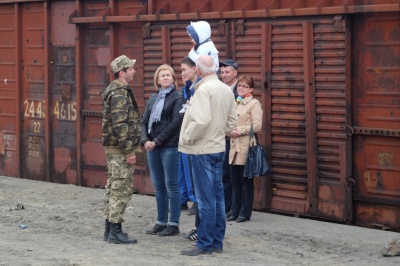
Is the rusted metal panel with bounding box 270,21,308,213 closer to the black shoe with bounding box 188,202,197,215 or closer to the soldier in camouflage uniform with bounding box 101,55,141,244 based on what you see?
the black shoe with bounding box 188,202,197,215

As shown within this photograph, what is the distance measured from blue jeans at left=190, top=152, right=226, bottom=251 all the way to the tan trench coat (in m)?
1.69

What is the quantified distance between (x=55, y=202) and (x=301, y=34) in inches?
162

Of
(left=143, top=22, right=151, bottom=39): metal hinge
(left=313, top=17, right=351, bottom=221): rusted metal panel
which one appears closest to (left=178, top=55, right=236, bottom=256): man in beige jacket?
(left=313, top=17, right=351, bottom=221): rusted metal panel

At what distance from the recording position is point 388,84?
36.7ft

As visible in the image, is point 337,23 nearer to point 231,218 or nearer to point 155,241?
point 231,218

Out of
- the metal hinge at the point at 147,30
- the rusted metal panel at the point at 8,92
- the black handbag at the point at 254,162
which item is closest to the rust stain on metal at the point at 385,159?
the black handbag at the point at 254,162

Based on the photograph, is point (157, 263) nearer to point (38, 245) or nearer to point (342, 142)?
point (38, 245)

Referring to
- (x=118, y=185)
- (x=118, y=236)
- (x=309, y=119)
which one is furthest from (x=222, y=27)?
(x=118, y=236)

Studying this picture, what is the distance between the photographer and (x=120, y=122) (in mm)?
10078

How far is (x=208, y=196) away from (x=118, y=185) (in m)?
1.03

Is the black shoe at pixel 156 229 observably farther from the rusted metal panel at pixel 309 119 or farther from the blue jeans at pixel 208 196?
the rusted metal panel at pixel 309 119

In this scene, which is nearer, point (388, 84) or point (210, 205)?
point (210, 205)

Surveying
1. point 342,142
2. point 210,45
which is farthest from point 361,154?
point 210,45

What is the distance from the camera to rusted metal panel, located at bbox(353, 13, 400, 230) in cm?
1111
